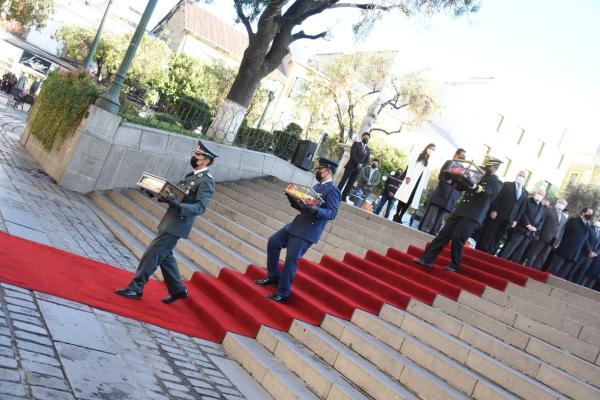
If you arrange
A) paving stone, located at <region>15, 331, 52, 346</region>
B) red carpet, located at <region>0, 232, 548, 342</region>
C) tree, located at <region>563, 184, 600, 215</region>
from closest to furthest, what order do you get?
paving stone, located at <region>15, 331, 52, 346</region>, red carpet, located at <region>0, 232, 548, 342</region>, tree, located at <region>563, 184, 600, 215</region>

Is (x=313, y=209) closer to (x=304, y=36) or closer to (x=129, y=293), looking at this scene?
(x=129, y=293)

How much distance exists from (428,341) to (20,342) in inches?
162

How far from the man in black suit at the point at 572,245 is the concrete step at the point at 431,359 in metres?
5.89

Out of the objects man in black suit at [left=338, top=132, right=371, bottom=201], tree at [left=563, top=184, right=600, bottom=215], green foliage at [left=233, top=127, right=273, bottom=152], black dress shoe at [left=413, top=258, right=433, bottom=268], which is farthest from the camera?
tree at [left=563, top=184, right=600, bottom=215]

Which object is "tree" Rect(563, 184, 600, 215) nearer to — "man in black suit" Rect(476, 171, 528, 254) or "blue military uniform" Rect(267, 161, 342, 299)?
"man in black suit" Rect(476, 171, 528, 254)

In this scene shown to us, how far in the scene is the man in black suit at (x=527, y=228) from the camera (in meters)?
10.9

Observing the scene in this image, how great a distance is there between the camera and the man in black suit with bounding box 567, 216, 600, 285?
37.1 feet

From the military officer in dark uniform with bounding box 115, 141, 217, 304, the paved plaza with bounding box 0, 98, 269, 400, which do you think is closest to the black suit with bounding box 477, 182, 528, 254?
the military officer in dark uniform with bounding box 115, 141, 217, 304

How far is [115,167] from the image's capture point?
512 inches

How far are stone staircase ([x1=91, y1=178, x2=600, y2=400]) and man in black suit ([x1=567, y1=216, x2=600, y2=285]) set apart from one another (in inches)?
111

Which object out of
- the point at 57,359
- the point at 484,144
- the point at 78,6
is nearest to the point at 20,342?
the point at 57,359

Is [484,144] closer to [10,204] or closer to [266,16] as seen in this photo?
[266,16]

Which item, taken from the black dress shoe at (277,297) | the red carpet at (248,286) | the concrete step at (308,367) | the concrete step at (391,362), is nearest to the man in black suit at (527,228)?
the red carpet at (248,286)

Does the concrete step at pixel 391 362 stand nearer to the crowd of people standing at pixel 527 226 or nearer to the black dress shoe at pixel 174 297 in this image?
the black dress shoe at pixel 174 297
